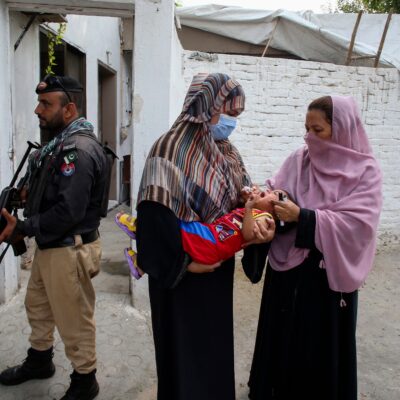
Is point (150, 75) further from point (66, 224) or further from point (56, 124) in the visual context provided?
point (66, 224)

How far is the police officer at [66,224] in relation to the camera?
84.3 inches

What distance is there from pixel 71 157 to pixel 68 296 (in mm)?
740

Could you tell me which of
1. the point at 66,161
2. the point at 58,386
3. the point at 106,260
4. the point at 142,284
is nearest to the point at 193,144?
the point at 66,161

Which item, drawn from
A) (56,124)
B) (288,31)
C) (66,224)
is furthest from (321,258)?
(288,31)

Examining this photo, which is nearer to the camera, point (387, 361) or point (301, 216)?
point (301, 216)

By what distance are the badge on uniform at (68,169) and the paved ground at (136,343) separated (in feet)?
4.25

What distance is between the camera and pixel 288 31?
585cm

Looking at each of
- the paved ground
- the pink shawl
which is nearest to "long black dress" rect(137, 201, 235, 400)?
the pink shawl

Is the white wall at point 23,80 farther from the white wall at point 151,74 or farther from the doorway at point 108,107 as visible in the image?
the doorway at point 108,107

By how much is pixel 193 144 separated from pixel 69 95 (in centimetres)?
94

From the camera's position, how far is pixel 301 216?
1.95 m

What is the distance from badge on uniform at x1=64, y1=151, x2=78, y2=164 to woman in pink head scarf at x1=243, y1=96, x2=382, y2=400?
1014 millimetres

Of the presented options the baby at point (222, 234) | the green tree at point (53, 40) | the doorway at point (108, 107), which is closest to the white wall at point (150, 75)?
the green tree at point (53, 40)

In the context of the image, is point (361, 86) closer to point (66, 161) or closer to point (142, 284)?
point (142, 284)
